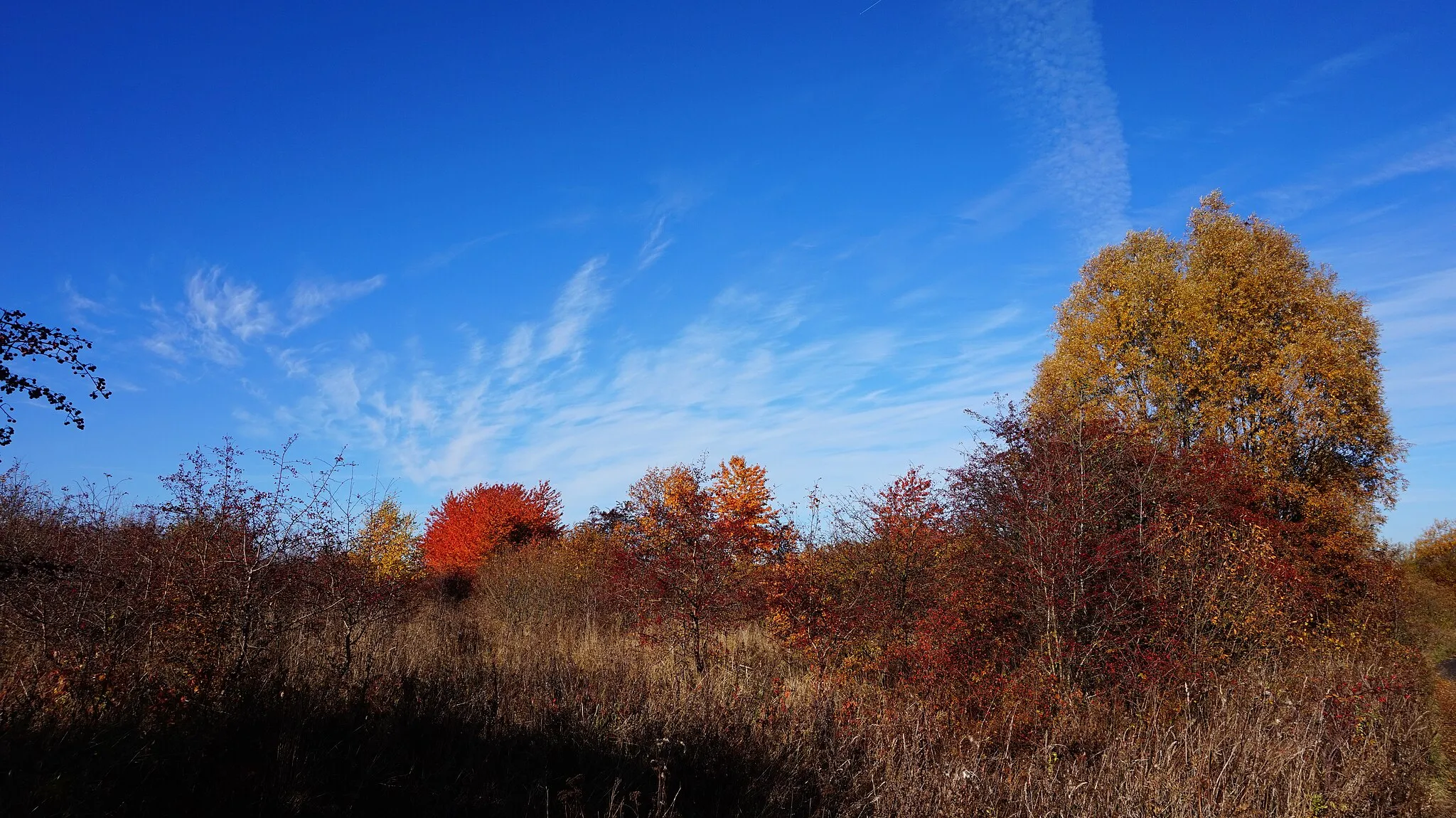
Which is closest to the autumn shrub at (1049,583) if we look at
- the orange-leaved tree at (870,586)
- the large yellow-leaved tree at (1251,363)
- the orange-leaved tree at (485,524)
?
the orange-leaved tree at (870,586)

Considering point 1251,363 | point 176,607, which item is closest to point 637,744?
point 176,607

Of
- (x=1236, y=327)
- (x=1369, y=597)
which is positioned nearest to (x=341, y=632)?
(x=1369, y=597)

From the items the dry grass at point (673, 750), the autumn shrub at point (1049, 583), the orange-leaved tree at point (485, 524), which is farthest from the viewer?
the orange-leaved tree at point (485, 524)

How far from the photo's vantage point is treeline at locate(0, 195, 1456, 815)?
521 cm

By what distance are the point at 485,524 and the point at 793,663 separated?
70.2 ft

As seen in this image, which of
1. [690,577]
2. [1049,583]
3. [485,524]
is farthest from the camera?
[485,524]

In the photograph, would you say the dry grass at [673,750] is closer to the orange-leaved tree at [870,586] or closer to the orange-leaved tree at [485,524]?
the orange-leaved tree at [870,586]

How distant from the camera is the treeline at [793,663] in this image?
5211mm

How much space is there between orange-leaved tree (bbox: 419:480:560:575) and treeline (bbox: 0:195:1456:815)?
12.8 metres

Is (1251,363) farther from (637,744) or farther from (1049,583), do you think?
(637,744)

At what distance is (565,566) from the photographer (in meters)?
19.5

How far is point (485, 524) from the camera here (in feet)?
98.6

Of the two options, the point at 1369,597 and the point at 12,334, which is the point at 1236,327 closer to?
the point at 1369,597

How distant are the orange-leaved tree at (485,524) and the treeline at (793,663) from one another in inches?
503
